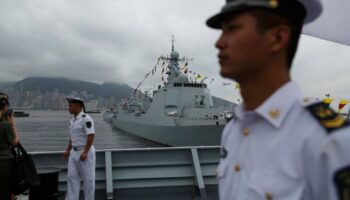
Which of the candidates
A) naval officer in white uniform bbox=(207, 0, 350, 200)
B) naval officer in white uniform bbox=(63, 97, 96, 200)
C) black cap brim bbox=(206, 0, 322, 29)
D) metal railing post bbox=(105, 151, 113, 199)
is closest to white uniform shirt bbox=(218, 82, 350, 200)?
naval officer in white uniform bbox=(207, 0, 350, 200)

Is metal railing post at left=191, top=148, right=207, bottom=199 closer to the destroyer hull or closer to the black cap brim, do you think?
the black cap brim

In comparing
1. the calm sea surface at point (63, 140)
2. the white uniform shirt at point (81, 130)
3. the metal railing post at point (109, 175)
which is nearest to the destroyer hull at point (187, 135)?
the calm sea surface at point (63, 140)

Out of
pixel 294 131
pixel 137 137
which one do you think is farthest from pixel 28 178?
pixel 137 137

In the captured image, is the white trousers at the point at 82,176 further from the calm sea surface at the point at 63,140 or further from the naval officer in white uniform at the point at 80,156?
the calm sea surface at the point at 63,140

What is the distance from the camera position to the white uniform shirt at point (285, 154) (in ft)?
2.14

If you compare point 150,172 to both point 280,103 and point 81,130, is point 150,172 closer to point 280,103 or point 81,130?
point 81,130

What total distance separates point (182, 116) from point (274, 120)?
Answer: 60.7 feet

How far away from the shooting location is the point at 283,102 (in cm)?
78

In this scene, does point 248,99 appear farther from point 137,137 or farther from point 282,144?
point 137,137

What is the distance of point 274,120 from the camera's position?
0.77 meters

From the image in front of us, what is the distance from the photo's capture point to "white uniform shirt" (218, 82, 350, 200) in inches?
25.7

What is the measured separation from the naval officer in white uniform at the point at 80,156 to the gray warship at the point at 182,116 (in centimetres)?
1228

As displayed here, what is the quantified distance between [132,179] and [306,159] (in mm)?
4124

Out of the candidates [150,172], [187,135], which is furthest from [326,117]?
[187,135]
